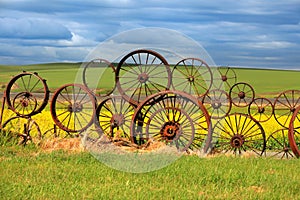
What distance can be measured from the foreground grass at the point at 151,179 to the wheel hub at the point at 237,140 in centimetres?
245

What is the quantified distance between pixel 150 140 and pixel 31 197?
4201 mm

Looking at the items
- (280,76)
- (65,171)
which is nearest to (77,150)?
(65,171)

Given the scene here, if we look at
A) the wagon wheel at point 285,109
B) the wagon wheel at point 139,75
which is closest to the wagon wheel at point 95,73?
the wagon wheel at point 139,75

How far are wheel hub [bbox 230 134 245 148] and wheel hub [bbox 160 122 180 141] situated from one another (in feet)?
8.30

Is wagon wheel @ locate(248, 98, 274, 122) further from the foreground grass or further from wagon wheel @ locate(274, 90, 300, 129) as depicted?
the foreground grass

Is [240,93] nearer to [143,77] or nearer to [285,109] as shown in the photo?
[285,109]

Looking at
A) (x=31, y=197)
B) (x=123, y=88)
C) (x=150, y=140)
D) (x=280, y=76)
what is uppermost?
(x=280, y=76)

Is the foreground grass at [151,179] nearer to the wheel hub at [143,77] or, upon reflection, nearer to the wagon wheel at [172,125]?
the wagon wheel at [172,125]

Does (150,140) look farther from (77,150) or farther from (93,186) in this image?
(93,186)

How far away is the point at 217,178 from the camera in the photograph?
793 centimetres

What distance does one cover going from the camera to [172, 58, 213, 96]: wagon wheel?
11367 millimetres

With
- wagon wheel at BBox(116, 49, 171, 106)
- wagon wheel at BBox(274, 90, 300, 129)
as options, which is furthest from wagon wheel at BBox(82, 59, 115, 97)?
wagon wheel at BBox(274, 90, 300, 129)

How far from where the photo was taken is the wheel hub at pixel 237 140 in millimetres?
12367

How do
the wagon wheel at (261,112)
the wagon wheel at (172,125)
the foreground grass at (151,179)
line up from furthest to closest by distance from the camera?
the wagon wheel at (261,112)
the wagon wheel at (172,125)
the foreground grass at (151,179)
